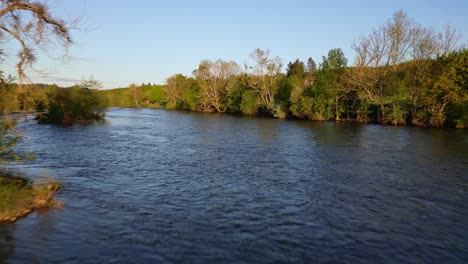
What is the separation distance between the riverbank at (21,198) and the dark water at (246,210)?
527 millimetres

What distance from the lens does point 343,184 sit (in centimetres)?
1589

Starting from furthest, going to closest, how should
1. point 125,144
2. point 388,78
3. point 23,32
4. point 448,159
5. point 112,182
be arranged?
point 388,78 → point 125,144 → point 448,159 → point 112,182 → point 23,32

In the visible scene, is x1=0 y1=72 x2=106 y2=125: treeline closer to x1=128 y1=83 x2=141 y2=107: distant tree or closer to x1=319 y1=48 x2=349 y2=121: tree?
x1=319 y1=48 x2=349 y2=121: tree

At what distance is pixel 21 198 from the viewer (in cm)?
1106

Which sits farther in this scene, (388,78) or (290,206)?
(388,78)

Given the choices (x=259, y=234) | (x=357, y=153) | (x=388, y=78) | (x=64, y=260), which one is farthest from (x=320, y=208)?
(x=388, y=78)

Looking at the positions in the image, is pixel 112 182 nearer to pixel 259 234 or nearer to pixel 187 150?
pixel 259 234

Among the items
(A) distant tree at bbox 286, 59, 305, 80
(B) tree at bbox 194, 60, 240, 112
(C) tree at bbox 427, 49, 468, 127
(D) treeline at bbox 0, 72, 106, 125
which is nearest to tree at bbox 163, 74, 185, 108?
(B) tree at bbox 194, 60, 240, 112

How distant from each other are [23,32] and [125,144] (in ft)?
61.0

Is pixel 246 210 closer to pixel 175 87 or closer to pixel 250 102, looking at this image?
pixel 250 102

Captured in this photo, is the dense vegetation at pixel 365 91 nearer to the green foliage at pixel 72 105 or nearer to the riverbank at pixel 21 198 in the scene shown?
the green foliage at pixel 72 105

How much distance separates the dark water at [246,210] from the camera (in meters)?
8.89

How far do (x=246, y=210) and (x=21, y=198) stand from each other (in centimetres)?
776

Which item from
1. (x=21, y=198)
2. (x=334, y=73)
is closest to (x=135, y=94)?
(x=334, y=73)
